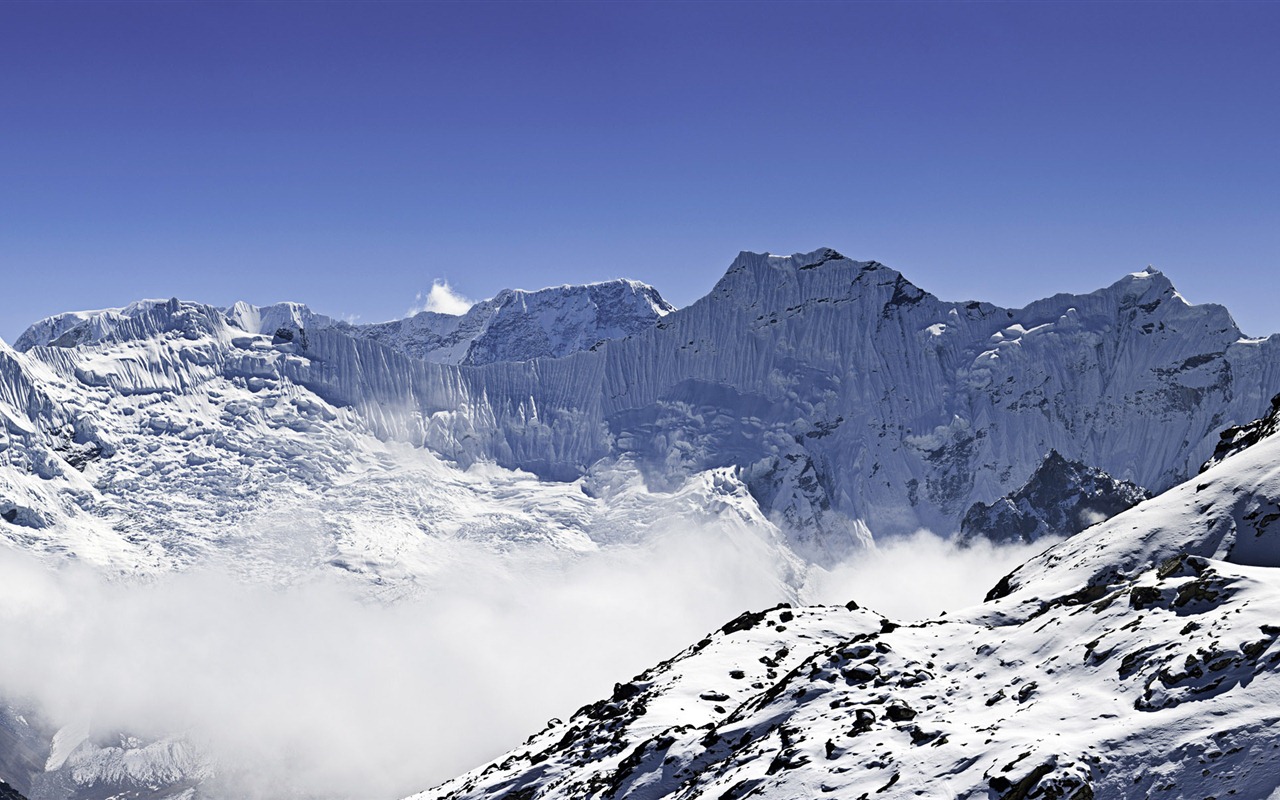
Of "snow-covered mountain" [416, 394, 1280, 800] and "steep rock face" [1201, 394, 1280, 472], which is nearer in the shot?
"snow-covered mountain" [416, 394, 1280, 800]

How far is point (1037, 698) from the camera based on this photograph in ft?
211

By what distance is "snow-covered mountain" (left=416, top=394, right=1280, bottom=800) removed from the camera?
5334cm

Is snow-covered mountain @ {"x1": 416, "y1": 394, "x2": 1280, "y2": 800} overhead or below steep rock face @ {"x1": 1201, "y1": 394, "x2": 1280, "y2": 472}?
below

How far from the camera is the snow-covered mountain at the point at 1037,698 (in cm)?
5334

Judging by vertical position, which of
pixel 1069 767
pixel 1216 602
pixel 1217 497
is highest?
pixel 1217 497

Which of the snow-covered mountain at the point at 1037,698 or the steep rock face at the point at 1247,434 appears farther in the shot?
the steep rock face at the point at 1247,434

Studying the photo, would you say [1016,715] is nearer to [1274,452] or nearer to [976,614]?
[976,614]

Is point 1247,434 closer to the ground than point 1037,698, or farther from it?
farther from it

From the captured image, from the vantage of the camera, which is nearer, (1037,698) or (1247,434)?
(1037,698)

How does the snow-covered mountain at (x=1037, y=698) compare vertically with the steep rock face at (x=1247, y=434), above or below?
below

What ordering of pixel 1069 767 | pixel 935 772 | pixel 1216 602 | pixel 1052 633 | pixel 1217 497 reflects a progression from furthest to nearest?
pixel 1217 497
pixel 1052 633
pixel 1216 602
pixel 935 772
pixel 1069 767

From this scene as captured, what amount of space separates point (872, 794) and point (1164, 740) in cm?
1483

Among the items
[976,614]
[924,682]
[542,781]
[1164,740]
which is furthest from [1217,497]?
[542,781]

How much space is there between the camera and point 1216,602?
213 feet
